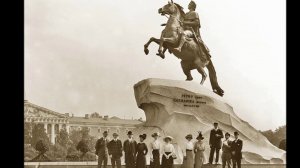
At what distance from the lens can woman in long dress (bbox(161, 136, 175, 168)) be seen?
1555cm

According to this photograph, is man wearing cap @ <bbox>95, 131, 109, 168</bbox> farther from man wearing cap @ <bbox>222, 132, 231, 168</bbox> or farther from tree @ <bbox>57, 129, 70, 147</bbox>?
tree @ <bbox>57, 129, 70, 147</bbox>

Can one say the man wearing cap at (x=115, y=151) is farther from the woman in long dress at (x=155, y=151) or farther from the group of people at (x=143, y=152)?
the woman in long dress at (x=155, y=151)

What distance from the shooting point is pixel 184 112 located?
57.6 ft

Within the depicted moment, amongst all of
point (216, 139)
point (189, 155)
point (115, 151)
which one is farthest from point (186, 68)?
A: point (115, 151)

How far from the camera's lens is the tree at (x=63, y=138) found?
74.8 ft

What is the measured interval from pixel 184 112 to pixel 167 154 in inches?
91.4

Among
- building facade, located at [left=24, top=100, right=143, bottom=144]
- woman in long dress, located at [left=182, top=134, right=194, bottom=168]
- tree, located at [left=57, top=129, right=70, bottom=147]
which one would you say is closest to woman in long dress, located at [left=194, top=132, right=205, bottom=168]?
woman in long dress, located at [left=182, top=134, right=194, bottom=168]

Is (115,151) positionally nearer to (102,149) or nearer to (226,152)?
(102,149)

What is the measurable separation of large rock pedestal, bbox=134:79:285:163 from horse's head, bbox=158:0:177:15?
2656 mm

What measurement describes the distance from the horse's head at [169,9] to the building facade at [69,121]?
3956mm

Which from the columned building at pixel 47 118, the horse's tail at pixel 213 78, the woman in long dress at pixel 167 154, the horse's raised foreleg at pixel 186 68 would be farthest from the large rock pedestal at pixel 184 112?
the columned building at pixel 47 118
